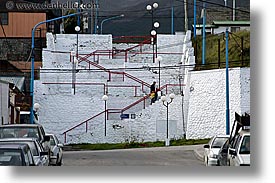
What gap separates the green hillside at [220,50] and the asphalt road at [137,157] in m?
1.20

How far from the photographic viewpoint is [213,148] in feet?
32.1

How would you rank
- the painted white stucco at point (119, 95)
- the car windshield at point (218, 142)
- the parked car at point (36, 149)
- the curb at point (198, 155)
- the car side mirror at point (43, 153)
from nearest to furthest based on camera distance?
1. the parked car at point (36, 149)
2. the curb at point (198, 155)
3. the car side mirror at point (43, 153)
4. the car windshield at point (218, 142)
5. the painted white stucco at point (119, 95)

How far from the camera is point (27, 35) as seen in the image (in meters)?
10.2

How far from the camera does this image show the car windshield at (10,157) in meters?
8.53

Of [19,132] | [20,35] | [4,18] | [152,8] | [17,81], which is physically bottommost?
[19,132]

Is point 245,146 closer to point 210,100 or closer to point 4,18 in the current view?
point 210,100

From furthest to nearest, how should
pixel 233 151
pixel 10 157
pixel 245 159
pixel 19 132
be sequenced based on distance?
pixel 19 132
pixel 233 151
pixel 10 157
pixel 245 159

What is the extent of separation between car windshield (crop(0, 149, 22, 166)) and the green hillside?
2.79 m

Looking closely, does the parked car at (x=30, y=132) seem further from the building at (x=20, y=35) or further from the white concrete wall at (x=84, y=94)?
the building at (x=20, y=35)

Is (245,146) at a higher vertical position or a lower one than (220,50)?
lower

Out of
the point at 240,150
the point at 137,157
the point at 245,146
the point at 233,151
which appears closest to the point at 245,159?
the point at 245,146

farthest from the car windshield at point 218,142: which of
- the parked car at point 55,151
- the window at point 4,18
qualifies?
the window at point 4,18

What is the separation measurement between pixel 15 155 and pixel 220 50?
10.4 feet

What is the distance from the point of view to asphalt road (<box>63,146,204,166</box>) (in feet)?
28.9
